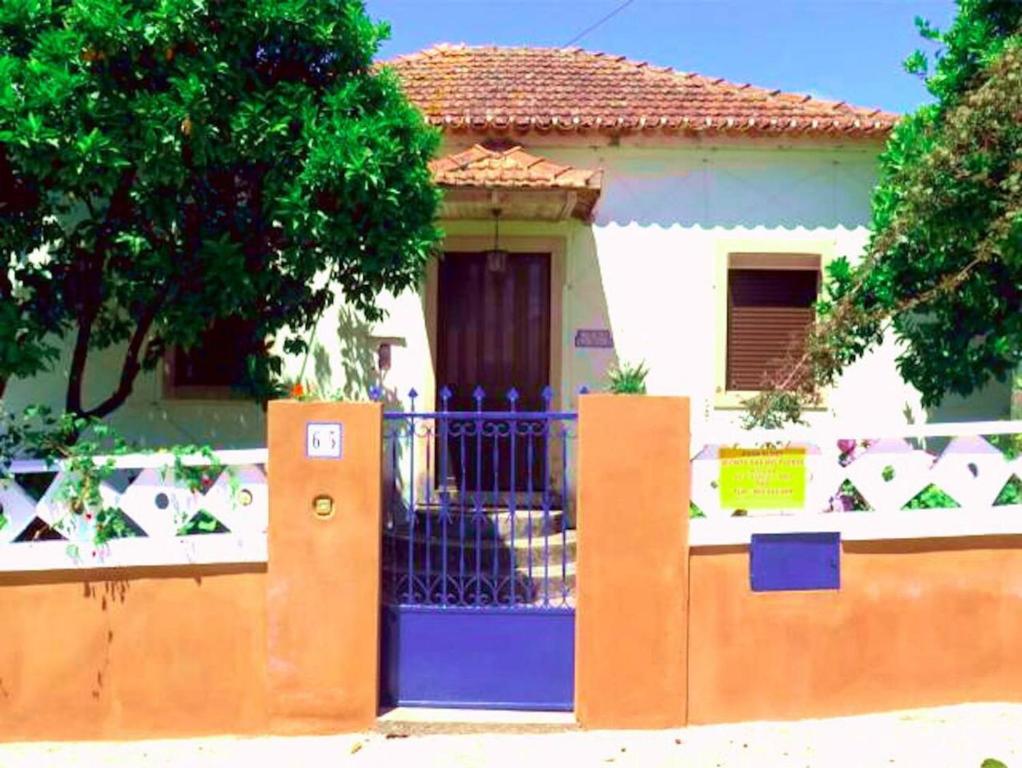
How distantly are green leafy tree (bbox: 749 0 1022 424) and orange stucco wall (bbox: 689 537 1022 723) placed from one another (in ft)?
3.40

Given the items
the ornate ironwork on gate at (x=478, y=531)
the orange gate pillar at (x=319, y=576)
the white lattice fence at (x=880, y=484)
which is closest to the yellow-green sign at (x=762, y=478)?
the white lattice fence at (x=880, y=484)

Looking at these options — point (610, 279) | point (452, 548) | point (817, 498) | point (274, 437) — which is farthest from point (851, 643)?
point (610, 279)

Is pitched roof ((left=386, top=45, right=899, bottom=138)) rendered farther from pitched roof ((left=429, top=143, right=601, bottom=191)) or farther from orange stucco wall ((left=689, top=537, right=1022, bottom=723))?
orange stucco wall ((left=689, top=537, right=1022, bottom=723))

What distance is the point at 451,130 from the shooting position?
290 inches

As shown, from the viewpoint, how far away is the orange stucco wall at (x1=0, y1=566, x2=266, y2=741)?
15.1 feet

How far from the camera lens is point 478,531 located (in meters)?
4.83

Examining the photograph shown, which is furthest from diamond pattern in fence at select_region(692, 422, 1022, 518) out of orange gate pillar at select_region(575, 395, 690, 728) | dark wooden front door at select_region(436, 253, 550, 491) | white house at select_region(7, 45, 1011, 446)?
dark wooden front door at select_region(436, 253, 550, 491)

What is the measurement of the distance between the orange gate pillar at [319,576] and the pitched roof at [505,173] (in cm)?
242

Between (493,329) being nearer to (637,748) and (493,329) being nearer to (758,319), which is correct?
(758,319)

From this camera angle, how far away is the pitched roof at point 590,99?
727 centimetres

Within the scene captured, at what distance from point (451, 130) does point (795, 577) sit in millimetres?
4501

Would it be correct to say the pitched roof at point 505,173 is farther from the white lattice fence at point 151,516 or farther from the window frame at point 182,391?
the white lattice fence at point 151,516

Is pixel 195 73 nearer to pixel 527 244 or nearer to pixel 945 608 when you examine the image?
pixel 527 244

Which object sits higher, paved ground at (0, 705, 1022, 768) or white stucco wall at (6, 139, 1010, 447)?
white stucco wall at (6, 139, 1010, 447)
